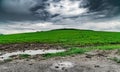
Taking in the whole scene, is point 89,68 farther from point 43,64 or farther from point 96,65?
point 43,64

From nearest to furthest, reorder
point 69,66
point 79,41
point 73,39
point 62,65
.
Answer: point 69,66 → point 62,65 → point 79,41 → point 73,39

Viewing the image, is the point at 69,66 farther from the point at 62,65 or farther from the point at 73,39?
the point at 73,39

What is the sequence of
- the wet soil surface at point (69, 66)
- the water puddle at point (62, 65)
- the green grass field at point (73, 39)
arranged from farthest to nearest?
the green grass field at point (73, 39) < the water puddle at point (62, 65) < the wet soil surface at point (69, 66)

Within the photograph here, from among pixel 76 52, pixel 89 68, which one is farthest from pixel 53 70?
pixel 76 52

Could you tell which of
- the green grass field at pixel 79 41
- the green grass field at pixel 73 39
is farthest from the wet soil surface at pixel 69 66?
the green grass field at pixel 73 39

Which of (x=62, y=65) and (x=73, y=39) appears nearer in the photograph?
(x=62, y=65)

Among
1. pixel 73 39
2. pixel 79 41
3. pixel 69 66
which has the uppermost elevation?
pixel 69 66

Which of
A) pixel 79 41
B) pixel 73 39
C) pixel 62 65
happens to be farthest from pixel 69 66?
pixel 73 39

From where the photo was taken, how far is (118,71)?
15195mm

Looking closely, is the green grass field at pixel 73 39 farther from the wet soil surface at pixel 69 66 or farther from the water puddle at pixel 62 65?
the water puddle at pixel 62 65

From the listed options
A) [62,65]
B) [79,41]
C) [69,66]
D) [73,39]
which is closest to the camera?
[69,66]

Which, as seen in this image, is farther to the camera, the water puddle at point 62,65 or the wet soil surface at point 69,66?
the water puddle at point 62,65

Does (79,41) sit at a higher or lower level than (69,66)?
lower

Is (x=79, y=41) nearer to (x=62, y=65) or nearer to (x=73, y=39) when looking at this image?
(x=73, y=39)
